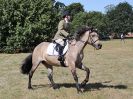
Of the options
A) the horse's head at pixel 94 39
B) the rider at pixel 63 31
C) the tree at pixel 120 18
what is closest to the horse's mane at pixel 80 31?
the horse's head at pixel 94 39

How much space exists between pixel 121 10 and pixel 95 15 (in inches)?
729

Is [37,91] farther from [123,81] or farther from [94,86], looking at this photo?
[123,81]

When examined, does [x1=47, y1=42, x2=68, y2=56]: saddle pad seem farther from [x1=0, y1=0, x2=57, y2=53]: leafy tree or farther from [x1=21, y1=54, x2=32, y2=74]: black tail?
[x1=0, y1=0, x2=57, y2=53]: leafy tree

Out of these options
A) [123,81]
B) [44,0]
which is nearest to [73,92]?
[123,81]

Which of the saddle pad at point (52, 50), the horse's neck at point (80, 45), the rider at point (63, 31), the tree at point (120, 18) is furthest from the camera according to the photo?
the tree at point (120, 18)

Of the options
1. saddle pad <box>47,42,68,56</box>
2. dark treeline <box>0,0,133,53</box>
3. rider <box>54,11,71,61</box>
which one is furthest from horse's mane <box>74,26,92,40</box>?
dark treeline <box>0,0,133,53</box>

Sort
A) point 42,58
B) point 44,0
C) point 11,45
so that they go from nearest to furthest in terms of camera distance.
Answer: point 42,58
point 11,45
point 44,0

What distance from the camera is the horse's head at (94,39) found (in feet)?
43.1

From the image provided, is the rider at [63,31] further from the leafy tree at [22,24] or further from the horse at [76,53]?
the leafy tree at [22,24]

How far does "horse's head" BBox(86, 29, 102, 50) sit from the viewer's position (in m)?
13.1

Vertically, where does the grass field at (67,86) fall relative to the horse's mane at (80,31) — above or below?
below

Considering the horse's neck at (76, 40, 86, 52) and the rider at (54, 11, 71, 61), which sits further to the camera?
the rider at (54, 11, 71, 61)

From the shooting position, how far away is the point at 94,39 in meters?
13.2

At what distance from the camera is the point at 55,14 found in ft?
138
